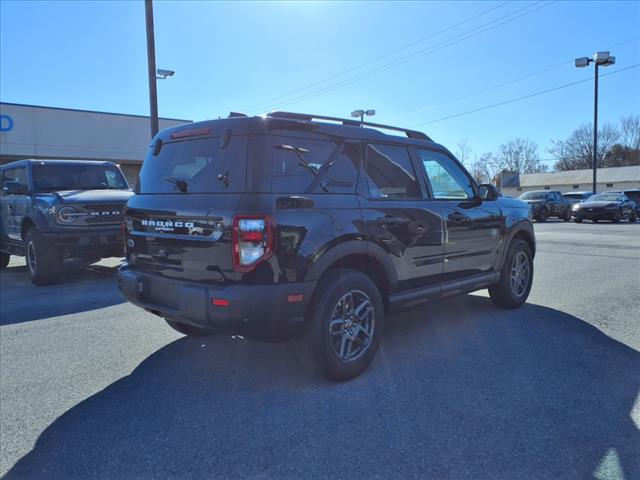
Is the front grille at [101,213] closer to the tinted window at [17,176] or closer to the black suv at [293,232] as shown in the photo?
the tinted window at [17,176]

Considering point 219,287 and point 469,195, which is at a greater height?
point 469,195

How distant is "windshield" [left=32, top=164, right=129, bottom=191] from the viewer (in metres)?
8.45

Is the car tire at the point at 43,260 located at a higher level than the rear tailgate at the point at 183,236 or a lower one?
lower

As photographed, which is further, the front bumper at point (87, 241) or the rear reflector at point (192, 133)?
the front bumper at point (87, 241)

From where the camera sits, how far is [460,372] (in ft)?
12.6

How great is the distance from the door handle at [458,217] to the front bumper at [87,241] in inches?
212

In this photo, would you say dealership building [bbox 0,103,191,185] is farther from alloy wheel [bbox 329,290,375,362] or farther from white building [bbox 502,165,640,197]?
white building [bbox 502,165,640,197]

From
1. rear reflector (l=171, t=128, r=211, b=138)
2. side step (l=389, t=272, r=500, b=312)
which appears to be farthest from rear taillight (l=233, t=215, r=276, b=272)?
side step (l=389, t=272, r=500, b=312)

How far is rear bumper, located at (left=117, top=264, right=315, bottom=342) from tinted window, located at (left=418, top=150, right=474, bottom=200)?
77.0 inches

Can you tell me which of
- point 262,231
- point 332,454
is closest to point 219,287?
point 262,231

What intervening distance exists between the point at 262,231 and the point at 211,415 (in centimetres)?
128

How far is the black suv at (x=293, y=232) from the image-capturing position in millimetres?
3176

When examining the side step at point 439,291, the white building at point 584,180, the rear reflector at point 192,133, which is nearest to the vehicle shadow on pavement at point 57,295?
the rear reflector at point 192,133

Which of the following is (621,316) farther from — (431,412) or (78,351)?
(78,351)
